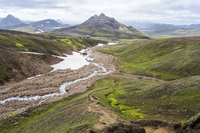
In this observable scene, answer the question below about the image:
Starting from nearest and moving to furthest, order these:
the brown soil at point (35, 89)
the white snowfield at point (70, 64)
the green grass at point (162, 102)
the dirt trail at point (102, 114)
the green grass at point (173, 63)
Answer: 1. the dirt trail at point (102, 114)
2. the green grass at point (162, 102)
3. the brown soil at point (35, 89)
4. the green grass at point (173, 63)
5. the white snowfield at point (70, 64)

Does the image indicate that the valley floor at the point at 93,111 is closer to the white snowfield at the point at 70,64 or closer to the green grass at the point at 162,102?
the green grass at the point at 162,102

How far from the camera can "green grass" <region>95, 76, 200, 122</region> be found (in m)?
41.9

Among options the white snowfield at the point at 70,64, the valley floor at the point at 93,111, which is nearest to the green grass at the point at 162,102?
the valley floor at the point at 93,111

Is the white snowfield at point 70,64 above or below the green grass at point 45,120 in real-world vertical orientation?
above

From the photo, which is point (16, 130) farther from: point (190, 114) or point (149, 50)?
point (149, 50)

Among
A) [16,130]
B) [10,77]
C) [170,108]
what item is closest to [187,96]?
[170,108]

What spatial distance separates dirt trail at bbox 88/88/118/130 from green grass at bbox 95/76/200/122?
3259mm

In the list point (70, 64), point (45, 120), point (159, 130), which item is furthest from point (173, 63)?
point (45, 120)

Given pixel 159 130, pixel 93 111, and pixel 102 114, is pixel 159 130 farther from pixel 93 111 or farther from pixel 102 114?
pixel 93 111

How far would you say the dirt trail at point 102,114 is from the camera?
33.9 m

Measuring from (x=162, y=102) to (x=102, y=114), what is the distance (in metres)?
22.8

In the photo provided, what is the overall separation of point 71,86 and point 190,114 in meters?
61.9

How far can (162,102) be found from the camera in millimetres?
49562

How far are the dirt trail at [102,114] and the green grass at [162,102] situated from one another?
3259 mm
